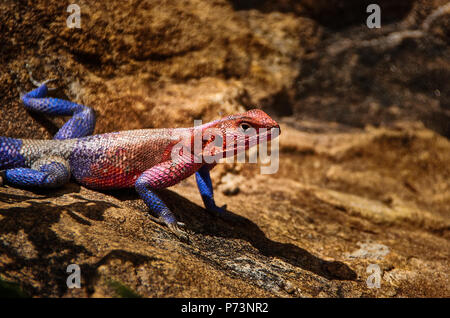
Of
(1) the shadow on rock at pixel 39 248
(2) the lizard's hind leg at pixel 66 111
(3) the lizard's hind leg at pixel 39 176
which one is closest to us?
(1) the shadow on rock at pixel 39 248

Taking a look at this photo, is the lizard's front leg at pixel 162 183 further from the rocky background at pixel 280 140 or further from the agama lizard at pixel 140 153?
the rocky background at pixel 280 140

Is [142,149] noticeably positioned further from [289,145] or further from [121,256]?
[289,145]

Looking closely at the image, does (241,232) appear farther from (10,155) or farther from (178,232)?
(10,155)

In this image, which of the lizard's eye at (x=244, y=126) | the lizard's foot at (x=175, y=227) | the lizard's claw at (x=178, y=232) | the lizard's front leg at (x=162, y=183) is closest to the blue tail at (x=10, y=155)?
the lizard's front leg at (x=162, y=183)

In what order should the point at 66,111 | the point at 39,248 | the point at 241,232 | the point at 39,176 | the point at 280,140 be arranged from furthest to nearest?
1. the point at 280,140
2. the point at 66,111
3. the point at 241,232
4. the point at 39,176
5. the point at 39,248

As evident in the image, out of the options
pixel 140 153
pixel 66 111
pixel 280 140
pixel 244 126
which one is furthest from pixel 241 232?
pixel 280 140

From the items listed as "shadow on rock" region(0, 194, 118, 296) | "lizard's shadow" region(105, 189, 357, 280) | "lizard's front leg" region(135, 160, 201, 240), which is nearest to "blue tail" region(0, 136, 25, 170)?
"shadow on rock" region(0, 194, 118, 296)

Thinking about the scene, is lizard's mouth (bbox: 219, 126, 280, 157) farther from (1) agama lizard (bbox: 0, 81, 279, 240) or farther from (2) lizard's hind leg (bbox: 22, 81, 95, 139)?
(2) lizard's hind leg (bbox: 22, 81, 95, 139)
